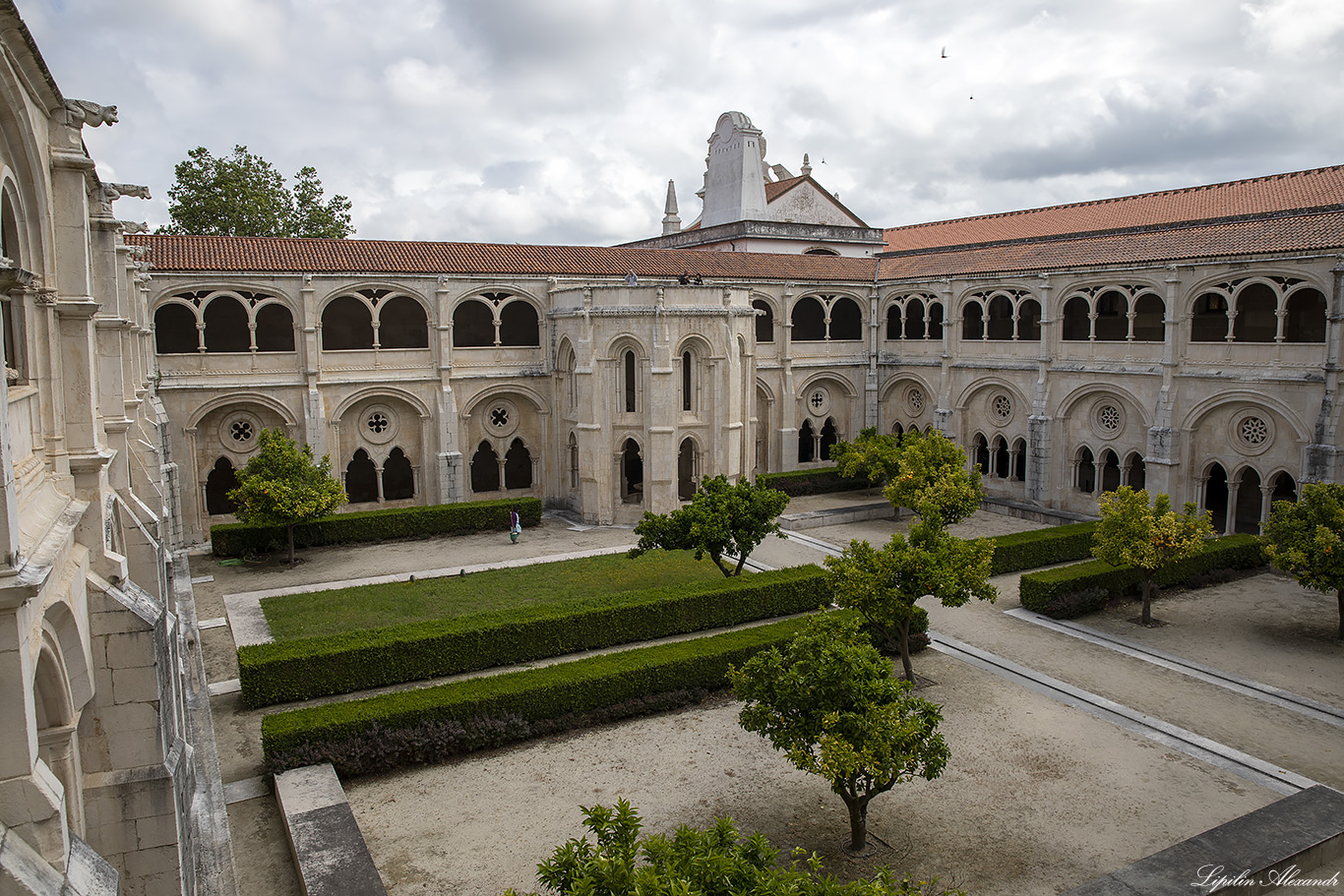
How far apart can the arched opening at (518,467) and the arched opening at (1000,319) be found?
1808 cm

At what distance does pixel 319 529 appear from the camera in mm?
26875

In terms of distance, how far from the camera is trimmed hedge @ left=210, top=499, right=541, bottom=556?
25672 millimetres

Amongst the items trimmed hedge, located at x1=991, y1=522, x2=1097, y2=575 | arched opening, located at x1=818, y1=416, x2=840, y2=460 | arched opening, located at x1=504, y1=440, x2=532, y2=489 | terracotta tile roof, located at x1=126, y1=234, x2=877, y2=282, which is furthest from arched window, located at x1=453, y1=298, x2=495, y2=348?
trimmed hedge, located at x1=991, y1=522, x2=1097, y2=575

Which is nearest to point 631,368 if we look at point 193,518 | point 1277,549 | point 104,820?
point 193,518

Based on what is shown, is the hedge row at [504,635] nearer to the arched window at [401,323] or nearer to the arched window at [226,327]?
the arched window at [401,323]

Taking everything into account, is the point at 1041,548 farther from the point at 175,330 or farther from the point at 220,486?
the point at 175,330

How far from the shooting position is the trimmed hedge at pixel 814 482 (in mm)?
33531

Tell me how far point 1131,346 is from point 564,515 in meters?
19.5

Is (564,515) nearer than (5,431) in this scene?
No

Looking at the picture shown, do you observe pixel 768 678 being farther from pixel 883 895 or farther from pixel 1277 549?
pixel 1277 549

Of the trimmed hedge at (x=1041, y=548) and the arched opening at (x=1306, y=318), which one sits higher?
the arched opening at (x=1306, y=318)

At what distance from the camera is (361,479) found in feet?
104

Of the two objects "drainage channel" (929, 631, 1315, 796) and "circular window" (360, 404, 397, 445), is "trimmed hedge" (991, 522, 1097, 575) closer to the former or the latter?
"drainage channel" (929, 631, 1315, 796)

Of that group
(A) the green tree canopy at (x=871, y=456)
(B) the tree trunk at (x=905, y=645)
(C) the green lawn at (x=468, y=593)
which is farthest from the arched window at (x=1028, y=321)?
(B) the tree trunk at (x=905, y=645)
